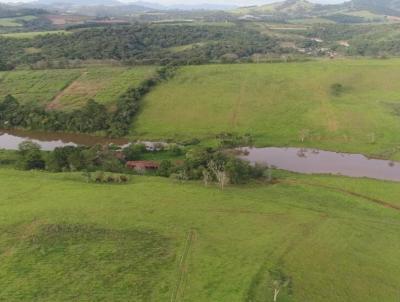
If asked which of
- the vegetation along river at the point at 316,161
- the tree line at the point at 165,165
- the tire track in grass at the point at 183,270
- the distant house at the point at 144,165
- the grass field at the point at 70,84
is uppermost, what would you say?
the grass field at the point at 70,84

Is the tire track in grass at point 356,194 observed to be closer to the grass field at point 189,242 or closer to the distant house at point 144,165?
the grass field at point 189,242

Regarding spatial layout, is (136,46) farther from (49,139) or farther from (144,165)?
(144,165)

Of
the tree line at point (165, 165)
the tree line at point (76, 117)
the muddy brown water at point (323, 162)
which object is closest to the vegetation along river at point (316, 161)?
the muddy brown water at point (323, 162)

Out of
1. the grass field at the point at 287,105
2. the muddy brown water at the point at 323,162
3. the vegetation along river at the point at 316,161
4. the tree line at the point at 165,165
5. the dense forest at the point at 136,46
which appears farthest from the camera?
the dense forest at the point at 136,46

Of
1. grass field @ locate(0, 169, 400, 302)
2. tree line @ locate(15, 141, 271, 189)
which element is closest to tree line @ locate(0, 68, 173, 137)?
tree line @ locate(15, 141, 271, 189)

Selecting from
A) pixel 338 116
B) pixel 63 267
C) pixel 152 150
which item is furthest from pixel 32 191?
pixel 338 116

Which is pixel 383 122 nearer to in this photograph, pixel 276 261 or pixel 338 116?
pixel 338 116

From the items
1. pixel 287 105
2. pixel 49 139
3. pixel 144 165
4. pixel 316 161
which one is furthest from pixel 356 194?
pixel 49 139
